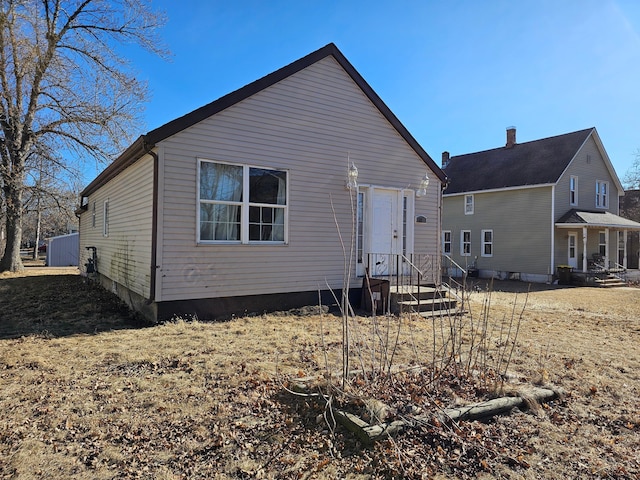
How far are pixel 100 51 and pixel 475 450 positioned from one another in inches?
808

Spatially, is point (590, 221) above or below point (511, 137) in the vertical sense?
below

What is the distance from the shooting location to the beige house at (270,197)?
7.23 m

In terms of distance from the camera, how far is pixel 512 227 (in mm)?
19875

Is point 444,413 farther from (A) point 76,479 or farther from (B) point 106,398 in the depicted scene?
(B) point 106,398

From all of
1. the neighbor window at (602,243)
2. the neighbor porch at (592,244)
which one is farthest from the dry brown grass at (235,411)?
the neighbor window at (602,243)

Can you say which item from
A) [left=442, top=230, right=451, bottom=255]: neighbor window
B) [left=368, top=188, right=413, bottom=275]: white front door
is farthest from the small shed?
[left=368, top=188, right=413, bottom=275]: white front door

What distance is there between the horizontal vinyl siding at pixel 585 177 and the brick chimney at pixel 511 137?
3782 millimetres

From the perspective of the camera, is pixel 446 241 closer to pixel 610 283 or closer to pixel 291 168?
pixel 610 283

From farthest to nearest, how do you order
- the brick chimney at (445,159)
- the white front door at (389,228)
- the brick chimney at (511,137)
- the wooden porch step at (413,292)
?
1. the brick chimney at (445,159)
2. the brick chimney at (511,137)
3. the white front door at (389,228)
4. the wooden porch step at (413,292)

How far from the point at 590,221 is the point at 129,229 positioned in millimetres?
18696

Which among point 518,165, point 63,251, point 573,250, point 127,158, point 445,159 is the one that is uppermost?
point 445,159

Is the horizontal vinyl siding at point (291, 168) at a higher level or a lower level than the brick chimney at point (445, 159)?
lower

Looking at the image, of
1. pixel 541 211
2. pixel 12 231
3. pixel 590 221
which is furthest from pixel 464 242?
pixel 12 231

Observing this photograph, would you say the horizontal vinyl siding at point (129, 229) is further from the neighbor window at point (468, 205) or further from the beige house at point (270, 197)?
the neighbor window at point (468, 205)
